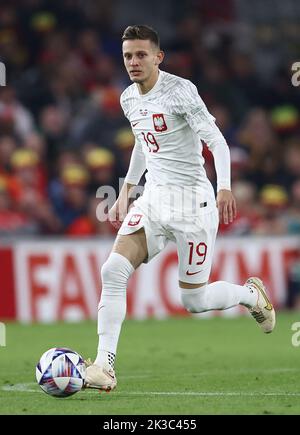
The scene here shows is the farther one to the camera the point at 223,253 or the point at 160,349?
the point at 223,253

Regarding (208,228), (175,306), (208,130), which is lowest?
(175,306)

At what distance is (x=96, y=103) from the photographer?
54.3 ft

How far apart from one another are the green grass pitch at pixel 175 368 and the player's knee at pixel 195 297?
1.71ft

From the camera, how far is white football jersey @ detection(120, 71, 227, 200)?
7.73 meters

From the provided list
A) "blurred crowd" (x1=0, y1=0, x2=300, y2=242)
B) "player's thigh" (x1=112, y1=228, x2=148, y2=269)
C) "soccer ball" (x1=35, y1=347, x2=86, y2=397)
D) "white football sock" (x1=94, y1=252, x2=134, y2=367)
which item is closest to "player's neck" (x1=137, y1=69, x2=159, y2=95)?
"player's thigh" (x1=112, y1=228, x2=148, y2=269)

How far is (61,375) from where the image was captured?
7.08 meters

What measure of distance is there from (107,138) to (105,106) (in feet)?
1.71

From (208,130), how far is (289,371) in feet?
6.98

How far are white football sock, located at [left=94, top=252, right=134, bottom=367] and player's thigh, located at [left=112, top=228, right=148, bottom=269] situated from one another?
2.7 inches

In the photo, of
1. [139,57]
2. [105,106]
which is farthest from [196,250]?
[105,106]

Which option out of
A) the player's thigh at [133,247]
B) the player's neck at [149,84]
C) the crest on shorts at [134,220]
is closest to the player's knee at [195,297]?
the player's thigh at [133,247]
